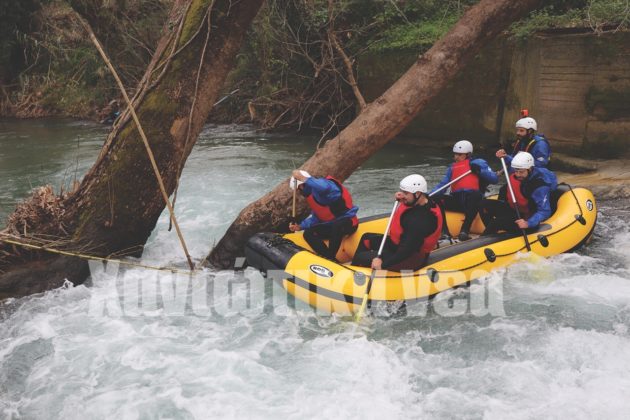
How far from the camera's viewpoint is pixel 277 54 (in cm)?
1378

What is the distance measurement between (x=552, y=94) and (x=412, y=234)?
598 cm

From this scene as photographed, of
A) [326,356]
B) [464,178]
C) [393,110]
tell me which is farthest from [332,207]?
[464,178]

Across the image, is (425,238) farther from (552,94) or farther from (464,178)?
(552,94)

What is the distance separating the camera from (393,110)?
604 cm

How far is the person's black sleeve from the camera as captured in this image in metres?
4.76

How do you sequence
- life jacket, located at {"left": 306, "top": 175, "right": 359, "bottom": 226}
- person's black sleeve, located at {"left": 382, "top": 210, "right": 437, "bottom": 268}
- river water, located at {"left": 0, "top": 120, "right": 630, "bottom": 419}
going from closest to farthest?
1. river water, located at {"left": 0, "top": 120, "right": 630, "bottom": 419}
2. person's black sleeve, located at {"left": 382, "top": 210, "right": 437, "bottom": 268}
3. life jacket, located at {"left": 306, "top": 175, "right": 359, "bottom": 226}

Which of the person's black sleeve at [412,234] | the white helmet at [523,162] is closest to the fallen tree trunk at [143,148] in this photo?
the person's black sleeve at [412,234]

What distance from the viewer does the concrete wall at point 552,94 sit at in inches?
346

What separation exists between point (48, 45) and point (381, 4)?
1116 cm

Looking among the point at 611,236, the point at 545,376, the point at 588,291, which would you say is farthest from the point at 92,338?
the point at 611,236

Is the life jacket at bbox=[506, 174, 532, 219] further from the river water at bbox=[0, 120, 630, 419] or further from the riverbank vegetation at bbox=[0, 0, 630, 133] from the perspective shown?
the riverbank vegetation at bbox=[0, 0, 630, 133]

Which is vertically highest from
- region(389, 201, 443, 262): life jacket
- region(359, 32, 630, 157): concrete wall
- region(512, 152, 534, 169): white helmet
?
region(359, 32, 630, 157): concrete wall

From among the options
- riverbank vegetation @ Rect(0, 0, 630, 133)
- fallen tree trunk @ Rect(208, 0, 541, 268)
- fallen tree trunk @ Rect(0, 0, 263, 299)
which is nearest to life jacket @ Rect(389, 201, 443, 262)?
fallen tree trunk @ Rect(208, 0, 541, 268)

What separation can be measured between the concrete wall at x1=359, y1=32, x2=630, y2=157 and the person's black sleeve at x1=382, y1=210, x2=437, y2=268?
5.62 meters
